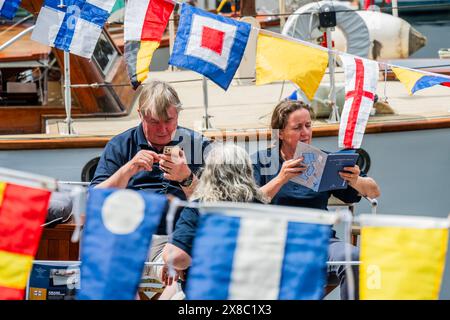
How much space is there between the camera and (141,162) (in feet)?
16.3

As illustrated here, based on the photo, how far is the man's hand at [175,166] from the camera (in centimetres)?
500

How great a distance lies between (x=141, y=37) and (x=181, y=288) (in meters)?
1.78

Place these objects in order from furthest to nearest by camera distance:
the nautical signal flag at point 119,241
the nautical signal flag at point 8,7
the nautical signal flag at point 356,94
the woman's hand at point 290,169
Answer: the nautical signal flag at point 356,94 → the nautical signal flag at point 8,7 → the woman's hand at point 290,169 → the nautical signal flag at point 119,241

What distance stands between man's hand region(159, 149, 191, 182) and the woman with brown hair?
450mm

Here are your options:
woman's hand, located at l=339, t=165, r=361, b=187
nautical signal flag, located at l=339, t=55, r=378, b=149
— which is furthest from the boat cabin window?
woman's hand, located at l=339, t=165, r=361, b=187

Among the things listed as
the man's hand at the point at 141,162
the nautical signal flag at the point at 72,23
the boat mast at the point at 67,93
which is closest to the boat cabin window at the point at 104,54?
the boat mast at the point at 67,93

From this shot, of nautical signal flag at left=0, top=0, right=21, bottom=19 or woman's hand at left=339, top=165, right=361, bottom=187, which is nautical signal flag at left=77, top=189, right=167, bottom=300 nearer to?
woman's hand at left=339, top=165, right=361, bottom=187

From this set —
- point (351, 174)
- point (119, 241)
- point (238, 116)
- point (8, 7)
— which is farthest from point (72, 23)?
point (119, 241)

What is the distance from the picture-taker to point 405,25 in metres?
9.56

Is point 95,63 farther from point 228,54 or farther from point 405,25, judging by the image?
point 405,25

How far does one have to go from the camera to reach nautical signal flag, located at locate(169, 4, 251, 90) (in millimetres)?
5785

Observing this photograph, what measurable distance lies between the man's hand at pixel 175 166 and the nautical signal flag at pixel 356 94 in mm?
1507

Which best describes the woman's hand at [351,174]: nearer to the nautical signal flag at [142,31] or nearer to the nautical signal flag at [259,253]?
the nautical signal flag at [142,31]
